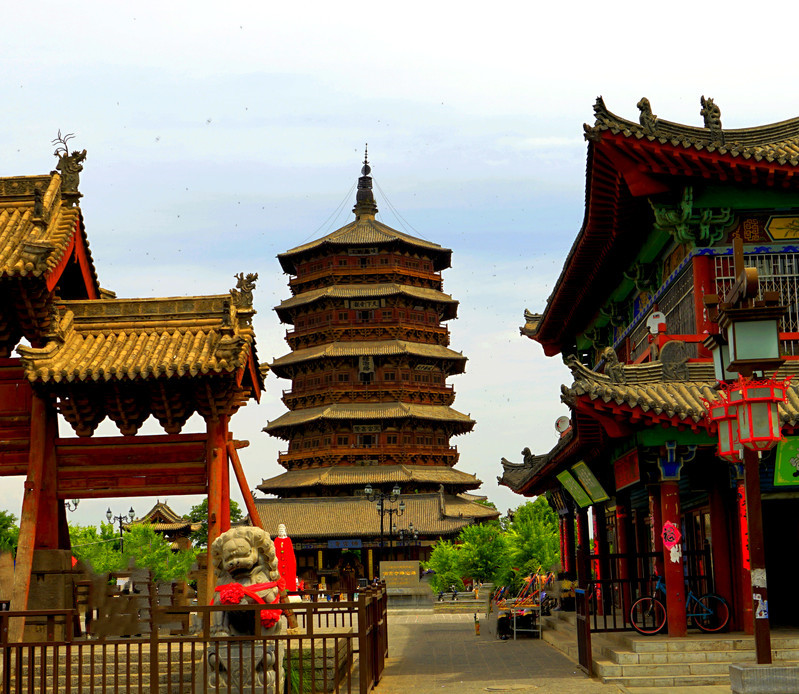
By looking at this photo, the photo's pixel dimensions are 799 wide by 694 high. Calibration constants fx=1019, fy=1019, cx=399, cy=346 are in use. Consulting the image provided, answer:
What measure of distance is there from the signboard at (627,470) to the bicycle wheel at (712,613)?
190cm

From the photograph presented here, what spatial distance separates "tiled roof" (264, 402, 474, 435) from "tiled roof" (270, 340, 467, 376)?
299 cm

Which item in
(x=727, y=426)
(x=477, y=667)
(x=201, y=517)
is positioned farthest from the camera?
(x=201, y=517)

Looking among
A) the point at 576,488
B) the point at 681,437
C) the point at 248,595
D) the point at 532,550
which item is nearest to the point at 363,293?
the point at 532,550

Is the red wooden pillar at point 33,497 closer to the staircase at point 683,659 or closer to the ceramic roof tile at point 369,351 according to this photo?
the staircase at point 683,659

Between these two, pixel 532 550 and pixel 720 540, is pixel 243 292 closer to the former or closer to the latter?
pixel 720 540

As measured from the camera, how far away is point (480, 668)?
15.5m

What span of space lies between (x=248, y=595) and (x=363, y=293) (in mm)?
50641

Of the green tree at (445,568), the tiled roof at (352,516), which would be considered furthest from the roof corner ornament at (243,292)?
the tiled roof at (352,516)

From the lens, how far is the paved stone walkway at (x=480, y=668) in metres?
12.8

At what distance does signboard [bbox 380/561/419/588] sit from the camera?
3844cm

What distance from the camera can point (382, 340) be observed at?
61.4m

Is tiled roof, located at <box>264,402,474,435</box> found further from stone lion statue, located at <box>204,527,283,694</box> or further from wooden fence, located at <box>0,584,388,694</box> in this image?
stone lion statue, located at <box>204,527,283,694</box>

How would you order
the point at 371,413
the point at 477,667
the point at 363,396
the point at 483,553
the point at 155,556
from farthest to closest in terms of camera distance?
the point at 363,396, the point at 371,413, the point at 155,556, the point at 483,553, the point at 477,667

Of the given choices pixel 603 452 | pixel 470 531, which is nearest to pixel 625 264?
pixel 603 452
